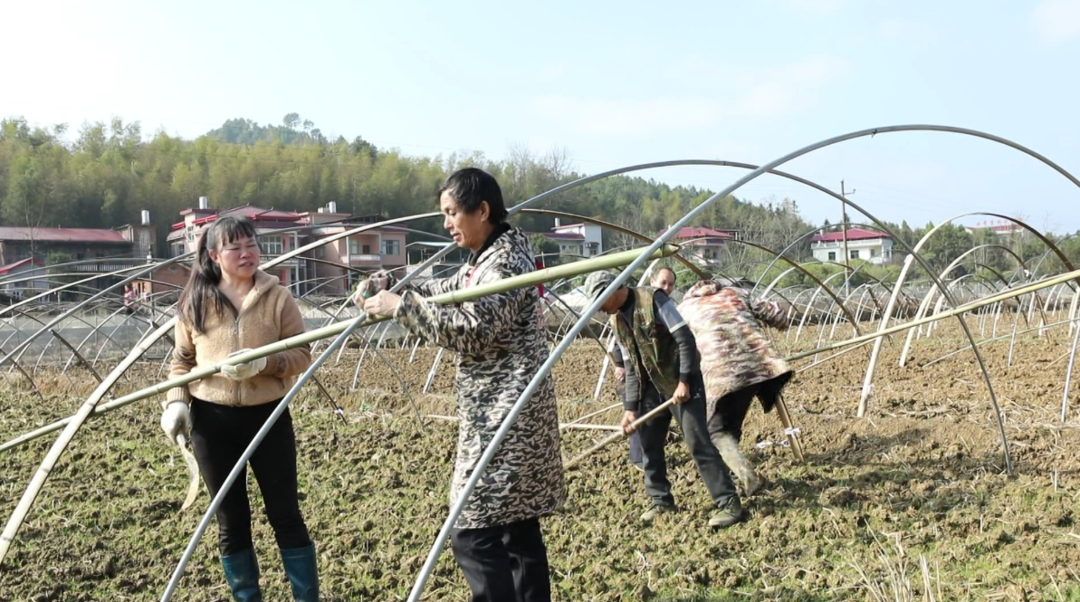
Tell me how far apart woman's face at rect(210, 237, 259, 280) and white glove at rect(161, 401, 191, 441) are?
18.8 inches

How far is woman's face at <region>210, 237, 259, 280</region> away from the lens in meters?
3.11

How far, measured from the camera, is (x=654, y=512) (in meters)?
4.65

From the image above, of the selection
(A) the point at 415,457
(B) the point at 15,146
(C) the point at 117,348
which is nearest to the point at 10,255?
(B) the point at 15,146

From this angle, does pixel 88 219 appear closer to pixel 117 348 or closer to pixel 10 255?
pixel 10 255

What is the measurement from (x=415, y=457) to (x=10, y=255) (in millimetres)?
40735

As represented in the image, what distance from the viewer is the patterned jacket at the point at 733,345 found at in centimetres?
475

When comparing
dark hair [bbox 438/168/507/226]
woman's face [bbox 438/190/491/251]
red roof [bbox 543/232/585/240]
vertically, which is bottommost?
red roof [bbox 543/232/585/240]

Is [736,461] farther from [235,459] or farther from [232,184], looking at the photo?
[232,184]

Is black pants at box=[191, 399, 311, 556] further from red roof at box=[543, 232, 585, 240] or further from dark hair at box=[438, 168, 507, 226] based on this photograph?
red roof at box=[543, 232, 585, 240]

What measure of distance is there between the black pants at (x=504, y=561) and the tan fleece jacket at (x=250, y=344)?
3.16 ft

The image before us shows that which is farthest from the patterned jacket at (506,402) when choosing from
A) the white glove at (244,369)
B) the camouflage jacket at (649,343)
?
the camouflage jacket at (649,343)

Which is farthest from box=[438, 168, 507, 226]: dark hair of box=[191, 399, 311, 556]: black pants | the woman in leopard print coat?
box=[191, 399, 311, 556]: black pants

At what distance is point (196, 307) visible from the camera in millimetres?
3143

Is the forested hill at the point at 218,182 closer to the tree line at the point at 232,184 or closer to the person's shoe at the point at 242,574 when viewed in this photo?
the tree line at the point at 232,184
